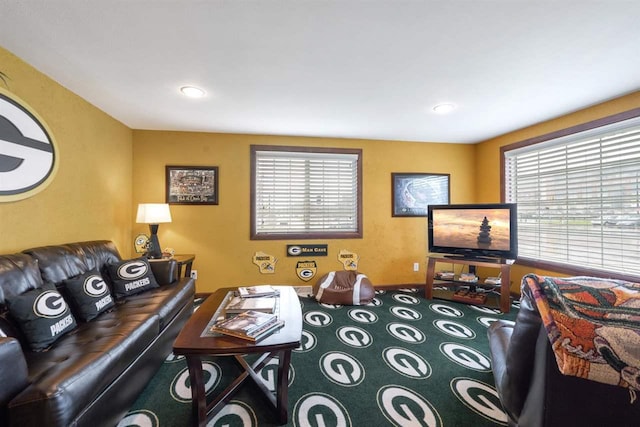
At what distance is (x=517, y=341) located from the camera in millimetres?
956

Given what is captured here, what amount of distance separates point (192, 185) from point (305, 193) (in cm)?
154

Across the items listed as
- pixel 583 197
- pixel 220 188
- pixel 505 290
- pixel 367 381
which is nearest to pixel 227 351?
pixel 367 381

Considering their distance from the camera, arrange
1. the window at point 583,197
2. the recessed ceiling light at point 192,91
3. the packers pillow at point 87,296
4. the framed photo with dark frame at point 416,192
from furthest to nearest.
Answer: the framed photo with dark frame at point 416,192 < the window at point 583,197 < the recessed ceiling light at point 192,91 < the packers pillow at point 87,296

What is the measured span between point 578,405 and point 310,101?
2.57m

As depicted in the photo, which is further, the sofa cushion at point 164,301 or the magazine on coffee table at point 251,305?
the sofa cushion at point 164,301

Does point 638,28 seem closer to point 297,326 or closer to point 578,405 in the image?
point 578,405

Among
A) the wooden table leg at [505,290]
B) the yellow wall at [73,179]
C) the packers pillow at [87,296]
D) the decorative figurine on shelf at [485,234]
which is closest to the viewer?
the packers pillow at [87,296]

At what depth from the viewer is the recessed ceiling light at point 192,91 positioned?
85.8 inches

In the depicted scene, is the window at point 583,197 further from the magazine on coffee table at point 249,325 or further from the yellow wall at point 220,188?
the magazine on coffee table at point 249,325

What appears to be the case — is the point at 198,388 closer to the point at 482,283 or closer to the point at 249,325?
the point at 249,325

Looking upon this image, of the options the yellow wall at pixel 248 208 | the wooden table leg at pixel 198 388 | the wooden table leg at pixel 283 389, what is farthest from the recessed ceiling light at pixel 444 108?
the wooden table leg at pixel 198 388

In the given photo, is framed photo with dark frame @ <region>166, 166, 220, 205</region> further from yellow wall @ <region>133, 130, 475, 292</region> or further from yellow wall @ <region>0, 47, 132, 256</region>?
yellow wall @ <region>0, 47, 132, 256</region>

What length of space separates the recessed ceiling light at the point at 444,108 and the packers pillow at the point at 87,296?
3.39 m

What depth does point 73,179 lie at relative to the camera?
2287mm
